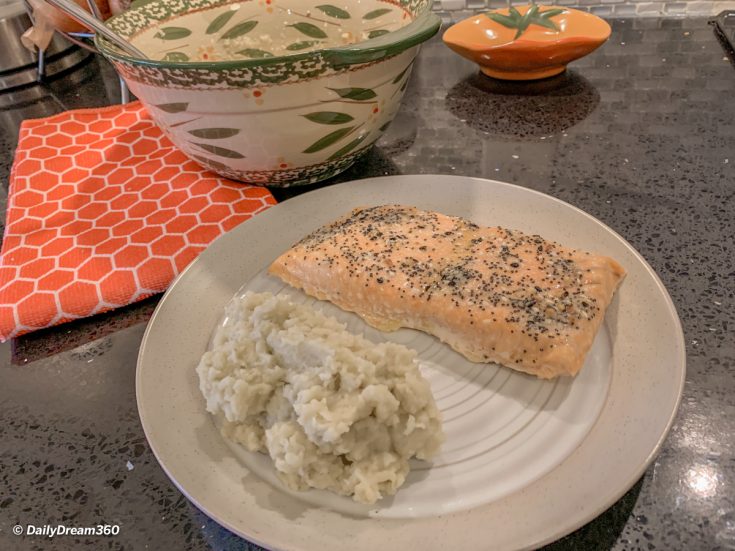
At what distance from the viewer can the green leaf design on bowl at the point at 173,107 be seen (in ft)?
3.43

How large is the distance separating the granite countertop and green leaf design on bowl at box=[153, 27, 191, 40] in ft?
1.59

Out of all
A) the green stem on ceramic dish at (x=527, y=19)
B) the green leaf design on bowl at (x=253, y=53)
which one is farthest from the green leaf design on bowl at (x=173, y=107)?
the green stem on ceramic dish at (x=527, y=19)

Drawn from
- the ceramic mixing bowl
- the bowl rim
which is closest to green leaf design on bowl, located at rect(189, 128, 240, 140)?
the ceramic mixing bowl

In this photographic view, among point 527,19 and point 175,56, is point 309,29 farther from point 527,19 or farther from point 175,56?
point 527,19

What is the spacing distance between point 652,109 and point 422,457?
1.29 meters

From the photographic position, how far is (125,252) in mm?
1118

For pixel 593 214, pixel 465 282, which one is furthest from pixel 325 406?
pixel 593 214

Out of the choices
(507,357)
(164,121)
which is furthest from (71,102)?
(507,357)

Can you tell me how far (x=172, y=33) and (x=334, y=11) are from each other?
1.35 feet

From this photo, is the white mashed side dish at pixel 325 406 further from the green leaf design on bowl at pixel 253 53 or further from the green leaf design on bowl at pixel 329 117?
the green leaf design on bowl at pixel 253 53

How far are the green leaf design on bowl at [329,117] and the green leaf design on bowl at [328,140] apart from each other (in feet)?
0.08

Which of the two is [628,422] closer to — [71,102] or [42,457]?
[42,457]

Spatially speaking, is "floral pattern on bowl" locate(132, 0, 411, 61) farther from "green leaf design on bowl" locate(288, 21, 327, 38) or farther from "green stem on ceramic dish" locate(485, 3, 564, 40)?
"green stem on ceramic dish" locate(485, 3, 564, 40)

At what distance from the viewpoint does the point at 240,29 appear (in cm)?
142
